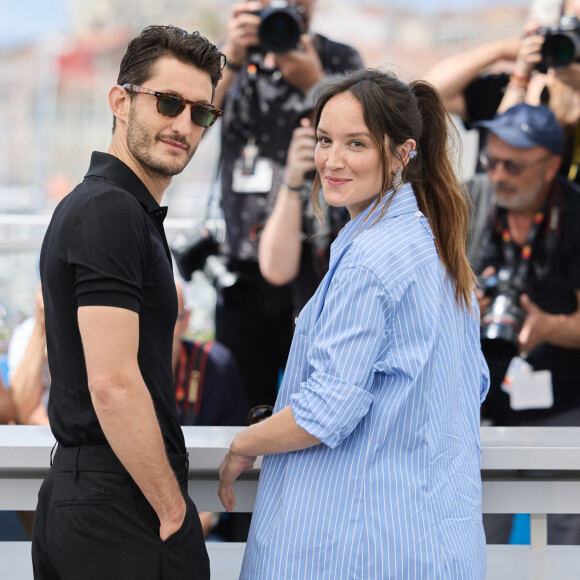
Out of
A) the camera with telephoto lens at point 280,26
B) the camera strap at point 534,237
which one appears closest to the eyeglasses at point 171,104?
the camera with telephoto lens at point 280,26

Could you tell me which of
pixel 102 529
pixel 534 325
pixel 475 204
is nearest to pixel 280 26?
pixel 475 204

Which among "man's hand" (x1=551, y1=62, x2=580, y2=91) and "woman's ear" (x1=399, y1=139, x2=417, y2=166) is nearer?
"woman's ear" (x1=399, y1=139, x2=417, y2=166)

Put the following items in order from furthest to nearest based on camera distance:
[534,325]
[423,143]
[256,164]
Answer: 1. [256,164]
2. [534,325]
3. [423,143]

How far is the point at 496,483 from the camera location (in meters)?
1.42

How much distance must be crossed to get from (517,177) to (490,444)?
1705mm

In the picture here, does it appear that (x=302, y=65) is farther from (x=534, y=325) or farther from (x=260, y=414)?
(x=260, y=414)

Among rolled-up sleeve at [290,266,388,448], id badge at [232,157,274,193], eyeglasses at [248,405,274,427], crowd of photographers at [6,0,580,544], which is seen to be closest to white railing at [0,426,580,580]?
eyeglasses at [248,405,274,427]

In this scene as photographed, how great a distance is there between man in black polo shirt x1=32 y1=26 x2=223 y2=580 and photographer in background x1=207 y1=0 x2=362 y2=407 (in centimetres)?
177

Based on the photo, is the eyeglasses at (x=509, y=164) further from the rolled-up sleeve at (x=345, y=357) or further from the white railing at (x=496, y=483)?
the rolled-up sleeve at (x=345, y=357)

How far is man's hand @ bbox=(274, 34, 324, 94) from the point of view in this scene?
9.55 ft

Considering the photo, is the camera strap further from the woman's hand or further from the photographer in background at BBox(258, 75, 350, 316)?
the woman's hand

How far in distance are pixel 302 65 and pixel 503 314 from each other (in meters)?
1.12

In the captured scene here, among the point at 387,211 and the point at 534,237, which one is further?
the point at 534,237

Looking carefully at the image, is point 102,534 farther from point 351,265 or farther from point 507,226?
point 507,226
